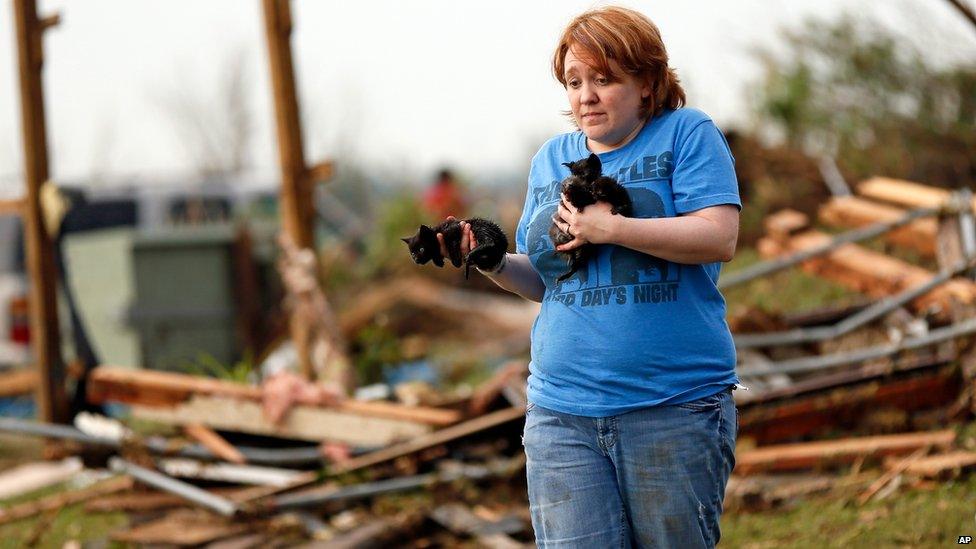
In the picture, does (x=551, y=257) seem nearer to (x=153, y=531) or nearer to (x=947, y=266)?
(x=153, y=531)

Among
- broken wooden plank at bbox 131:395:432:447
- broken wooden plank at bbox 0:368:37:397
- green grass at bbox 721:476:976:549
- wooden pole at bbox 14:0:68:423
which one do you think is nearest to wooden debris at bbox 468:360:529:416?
broken wooden plank at bbox 131:395:432:447

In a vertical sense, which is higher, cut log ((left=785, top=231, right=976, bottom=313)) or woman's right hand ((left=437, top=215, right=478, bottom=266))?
woman's right hand ((left=437, top=215, right=478, bottom=266))

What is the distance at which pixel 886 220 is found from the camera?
6.91 meters

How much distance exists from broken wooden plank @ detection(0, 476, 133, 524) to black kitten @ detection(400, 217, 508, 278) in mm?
4131

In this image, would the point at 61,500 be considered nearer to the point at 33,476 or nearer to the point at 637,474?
the point at 33,476

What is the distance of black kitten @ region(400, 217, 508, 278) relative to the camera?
2.58 meters

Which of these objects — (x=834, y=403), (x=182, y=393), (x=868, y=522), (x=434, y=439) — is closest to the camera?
(x=868, y=522)

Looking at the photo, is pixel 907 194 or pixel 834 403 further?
pixel 907 194

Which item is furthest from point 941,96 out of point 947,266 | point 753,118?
point 947,266

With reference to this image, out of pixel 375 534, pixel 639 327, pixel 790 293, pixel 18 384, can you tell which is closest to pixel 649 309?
pixel 639 327

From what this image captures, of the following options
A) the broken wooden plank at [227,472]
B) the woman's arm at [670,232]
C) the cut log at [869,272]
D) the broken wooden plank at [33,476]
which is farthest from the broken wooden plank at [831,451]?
the broken wooden plank at [33,476]

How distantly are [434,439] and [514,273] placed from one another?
3182mm

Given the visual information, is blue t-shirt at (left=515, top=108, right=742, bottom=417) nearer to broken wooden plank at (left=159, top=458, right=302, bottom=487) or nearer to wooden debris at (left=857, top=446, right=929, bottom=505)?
wooden debris at (left=857, top=446, right=929, bottom=505)

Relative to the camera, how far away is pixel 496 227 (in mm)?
2668
